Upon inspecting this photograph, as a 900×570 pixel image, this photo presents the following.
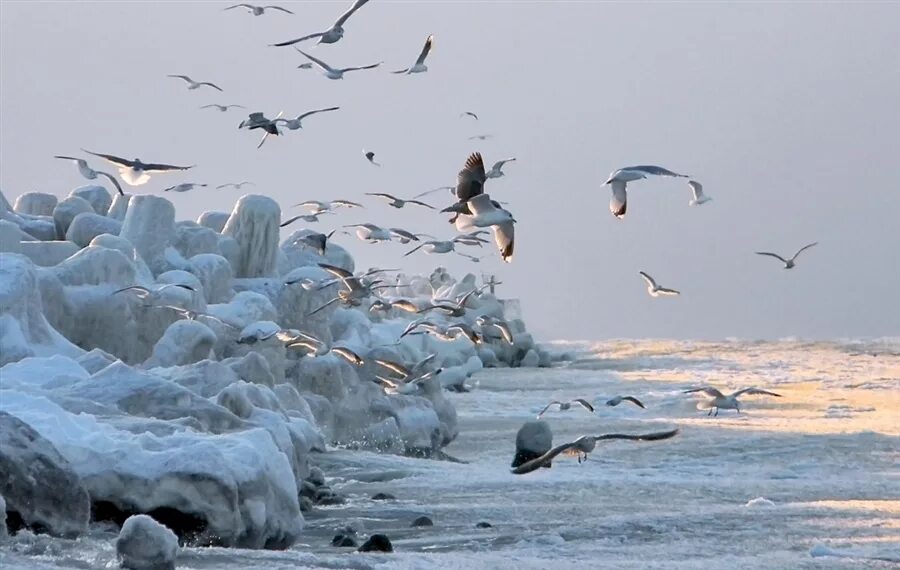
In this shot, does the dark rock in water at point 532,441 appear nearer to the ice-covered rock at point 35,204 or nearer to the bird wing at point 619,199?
the bird wing at point 619,199

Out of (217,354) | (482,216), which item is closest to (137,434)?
(482,216)

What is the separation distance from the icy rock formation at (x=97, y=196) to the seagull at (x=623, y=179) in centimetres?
2025

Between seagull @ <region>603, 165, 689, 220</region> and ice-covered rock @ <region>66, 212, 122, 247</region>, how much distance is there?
14.9 metres

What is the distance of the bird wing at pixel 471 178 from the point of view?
15430 mm

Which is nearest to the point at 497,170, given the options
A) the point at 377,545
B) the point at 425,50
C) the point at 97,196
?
the point at 425,50

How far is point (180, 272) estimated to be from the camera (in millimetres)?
26344

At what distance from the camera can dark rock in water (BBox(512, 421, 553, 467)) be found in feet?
76.1

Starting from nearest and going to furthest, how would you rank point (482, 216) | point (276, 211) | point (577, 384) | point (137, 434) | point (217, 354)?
point (137, 434), point (482, 216), point (217, 354), point (276, 211), point (577, 384)

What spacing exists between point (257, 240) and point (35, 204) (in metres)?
10.1

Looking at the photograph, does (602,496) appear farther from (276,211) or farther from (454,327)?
(276,211)

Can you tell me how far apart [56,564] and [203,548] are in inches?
61.8

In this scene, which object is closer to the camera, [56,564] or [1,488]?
[56,564]

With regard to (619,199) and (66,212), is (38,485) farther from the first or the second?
(66,212)

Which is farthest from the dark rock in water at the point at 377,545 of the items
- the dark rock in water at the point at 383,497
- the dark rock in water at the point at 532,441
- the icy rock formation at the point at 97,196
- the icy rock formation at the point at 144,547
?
the icy rock formation at the point at 97,196
